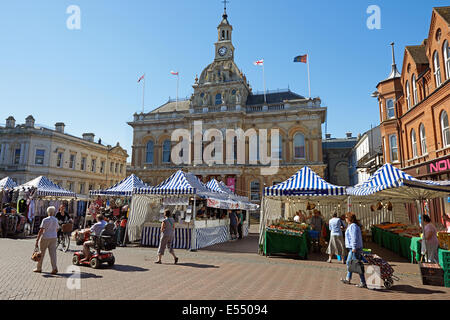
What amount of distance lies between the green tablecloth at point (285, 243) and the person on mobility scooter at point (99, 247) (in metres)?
6.01

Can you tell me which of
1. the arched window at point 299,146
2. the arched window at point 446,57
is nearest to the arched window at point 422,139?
the arched window at point 446,57

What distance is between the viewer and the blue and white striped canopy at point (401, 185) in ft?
30.1

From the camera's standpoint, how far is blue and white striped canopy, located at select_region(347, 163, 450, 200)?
916 centimetres

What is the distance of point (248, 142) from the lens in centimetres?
3244

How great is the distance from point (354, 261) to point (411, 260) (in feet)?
17.1

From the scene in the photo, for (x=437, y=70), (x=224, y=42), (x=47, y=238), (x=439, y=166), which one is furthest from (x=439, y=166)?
(x=224, y=42)

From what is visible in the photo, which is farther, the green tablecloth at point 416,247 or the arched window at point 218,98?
the arched window at point 218,98

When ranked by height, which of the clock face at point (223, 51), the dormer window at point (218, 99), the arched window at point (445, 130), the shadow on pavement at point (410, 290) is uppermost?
the clock face at point (223, 51)

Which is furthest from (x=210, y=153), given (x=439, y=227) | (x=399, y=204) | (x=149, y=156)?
(x=439, y=227)

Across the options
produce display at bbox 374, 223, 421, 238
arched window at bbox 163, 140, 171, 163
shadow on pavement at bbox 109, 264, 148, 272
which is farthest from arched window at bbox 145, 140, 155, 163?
shadow on pavement at bbox 109, 264, 148, 272

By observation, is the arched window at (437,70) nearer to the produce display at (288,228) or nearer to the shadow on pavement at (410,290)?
the produce display at (288,228)

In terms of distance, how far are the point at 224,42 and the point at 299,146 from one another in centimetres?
1693

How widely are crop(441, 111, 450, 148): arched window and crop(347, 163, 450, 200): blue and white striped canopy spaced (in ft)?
15.8

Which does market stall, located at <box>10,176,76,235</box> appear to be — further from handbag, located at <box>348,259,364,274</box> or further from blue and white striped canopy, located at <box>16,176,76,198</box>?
handbag, located at <box>348,259,364,274</box>
